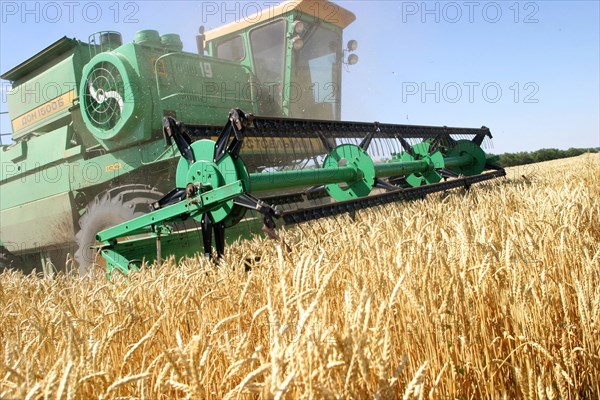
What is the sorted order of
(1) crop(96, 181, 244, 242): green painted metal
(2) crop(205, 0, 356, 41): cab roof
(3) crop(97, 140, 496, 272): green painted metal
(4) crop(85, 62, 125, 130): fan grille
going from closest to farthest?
(1) crop(96, 181, 244, 242): green painted metal → (3) crop(97, 140, 496, 272): green painted metal → (4) crop(85, 62, 125, 130): fan grille → (2) crop(205, 0, 356, 41): cab roof

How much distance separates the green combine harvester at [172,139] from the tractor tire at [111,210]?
1 cm

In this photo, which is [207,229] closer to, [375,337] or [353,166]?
[353,166]

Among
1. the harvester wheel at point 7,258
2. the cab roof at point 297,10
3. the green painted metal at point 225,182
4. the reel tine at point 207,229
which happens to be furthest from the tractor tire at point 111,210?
the cab roof at point 297,10

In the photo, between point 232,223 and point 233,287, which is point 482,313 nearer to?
point 233,287

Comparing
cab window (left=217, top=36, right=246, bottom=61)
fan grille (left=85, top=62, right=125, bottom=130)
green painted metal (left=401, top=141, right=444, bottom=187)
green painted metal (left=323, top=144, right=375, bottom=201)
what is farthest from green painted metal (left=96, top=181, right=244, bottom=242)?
cab window (left=217, top=36, right=246, bottom=61)

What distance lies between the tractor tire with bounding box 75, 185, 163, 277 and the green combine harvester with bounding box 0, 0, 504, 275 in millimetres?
15

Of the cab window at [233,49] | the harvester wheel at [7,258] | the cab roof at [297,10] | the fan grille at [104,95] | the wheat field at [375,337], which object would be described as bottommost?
the harvester wheel at [7,258]

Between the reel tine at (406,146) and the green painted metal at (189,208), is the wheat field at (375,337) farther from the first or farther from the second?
the reel tine at (406,146)

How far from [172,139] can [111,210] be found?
1110 millimetres

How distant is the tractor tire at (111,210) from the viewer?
16.3 feet

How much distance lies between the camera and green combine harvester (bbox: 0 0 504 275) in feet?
15.3

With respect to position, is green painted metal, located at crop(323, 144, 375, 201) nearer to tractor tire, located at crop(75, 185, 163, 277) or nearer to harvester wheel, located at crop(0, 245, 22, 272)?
tractor tire, located at crop(75, 185, 163, 277)

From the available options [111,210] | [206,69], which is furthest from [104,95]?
[111,210]

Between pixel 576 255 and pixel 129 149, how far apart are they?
16.2ft
